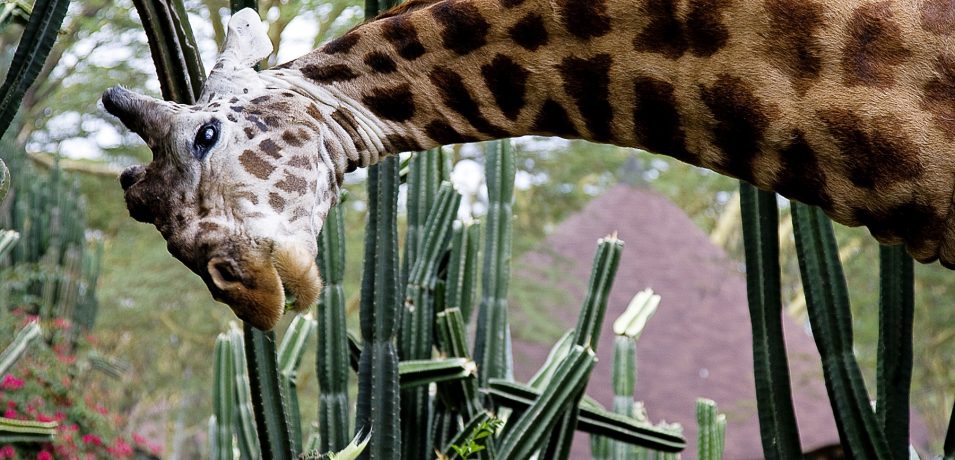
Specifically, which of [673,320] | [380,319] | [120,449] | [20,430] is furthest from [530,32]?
[673,320]

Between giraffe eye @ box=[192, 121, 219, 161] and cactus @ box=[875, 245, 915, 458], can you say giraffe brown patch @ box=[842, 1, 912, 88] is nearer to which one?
cactus @ box=[875, 245, 915, 458]

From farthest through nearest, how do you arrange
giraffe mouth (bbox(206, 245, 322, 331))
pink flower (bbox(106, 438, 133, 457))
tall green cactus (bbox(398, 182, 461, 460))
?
1. pink flower (bbox(106, 438, 133, 457))
2. tall green cactus (bbox(398, 182, 461, 460))
3. giraffe mouth (bbox(206, 245, 322, 331))

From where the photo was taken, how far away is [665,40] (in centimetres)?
198

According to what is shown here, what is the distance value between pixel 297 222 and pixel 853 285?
12615mm

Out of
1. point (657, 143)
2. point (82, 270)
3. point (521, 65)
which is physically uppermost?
point (82, 270)

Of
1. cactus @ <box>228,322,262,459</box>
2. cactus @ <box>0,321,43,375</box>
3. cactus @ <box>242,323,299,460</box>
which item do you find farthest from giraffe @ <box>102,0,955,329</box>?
cactus @ <box>0,321,43,375</box>

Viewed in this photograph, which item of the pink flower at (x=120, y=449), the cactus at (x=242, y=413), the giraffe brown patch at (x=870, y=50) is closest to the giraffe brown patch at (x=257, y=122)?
the giraffe brown patch at (x=870, y=50)

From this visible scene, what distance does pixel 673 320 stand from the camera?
32.7 ft

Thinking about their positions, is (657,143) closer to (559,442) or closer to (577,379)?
(577,379)

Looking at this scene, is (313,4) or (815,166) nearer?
(815,166)

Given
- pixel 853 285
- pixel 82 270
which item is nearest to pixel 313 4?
pixel 82 270

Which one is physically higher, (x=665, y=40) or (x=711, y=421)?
(x=665, y=40)

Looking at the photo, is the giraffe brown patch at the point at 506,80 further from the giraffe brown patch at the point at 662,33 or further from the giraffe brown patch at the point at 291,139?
the giraffe brown patch at the point at 291,139

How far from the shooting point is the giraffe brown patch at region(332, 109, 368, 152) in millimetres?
2066
